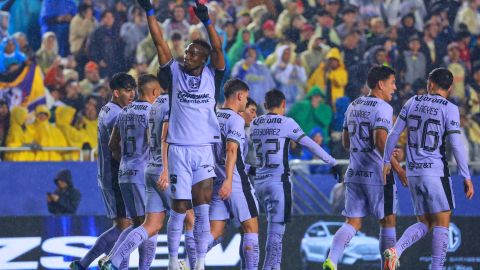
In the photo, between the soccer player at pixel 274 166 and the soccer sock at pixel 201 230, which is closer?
the soccer sock at pixel 201 230

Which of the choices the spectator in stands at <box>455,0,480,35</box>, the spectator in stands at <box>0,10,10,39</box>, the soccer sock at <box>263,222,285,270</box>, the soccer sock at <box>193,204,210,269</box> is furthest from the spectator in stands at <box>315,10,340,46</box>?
the soccer sock at <box>193,204,210,269</box>

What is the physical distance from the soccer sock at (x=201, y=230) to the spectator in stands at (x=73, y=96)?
6034 mm

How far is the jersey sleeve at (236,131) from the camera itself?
33.9ft

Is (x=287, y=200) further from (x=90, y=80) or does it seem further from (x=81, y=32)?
(x=81, y=32)

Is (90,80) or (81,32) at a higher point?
(81,32)

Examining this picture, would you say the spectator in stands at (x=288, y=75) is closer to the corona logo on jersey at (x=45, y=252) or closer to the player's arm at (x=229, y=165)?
the corona logo on jersey at (x=45, y=252)

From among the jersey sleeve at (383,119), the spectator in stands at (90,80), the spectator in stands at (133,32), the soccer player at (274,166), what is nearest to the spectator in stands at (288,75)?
the spectator in stands at (133,32)

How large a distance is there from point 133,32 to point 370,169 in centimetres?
693

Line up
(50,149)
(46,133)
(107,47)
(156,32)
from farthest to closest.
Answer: (107,47)
(46,133)
(50,149)
(156,32)

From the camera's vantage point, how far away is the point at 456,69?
56.9 feet

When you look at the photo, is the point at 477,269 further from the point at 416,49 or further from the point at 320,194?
the point at 416,49

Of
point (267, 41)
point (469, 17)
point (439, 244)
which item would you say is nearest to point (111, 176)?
point (439, 244)

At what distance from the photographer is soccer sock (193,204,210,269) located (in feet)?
32.3

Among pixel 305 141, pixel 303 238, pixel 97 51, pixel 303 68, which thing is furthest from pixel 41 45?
pixel 305 141
